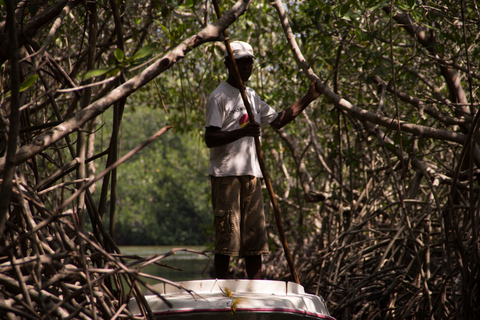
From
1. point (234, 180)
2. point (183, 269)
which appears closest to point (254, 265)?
point (234, 180)

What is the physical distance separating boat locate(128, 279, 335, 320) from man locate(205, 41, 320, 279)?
35 cm

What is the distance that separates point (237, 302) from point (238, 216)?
65 cm

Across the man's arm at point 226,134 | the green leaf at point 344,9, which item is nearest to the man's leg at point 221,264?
the man's arm at point 226,134

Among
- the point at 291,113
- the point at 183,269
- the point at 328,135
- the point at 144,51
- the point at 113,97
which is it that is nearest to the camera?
the point at 144,51

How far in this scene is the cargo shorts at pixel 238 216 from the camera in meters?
2.37

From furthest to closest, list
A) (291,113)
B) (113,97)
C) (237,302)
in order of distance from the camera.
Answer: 1. (291,113)
2. (237,302)
3. (113,97)

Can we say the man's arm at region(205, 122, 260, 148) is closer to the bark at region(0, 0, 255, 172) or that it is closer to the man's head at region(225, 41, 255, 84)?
the man's head at region(225, 41, 255, 84)

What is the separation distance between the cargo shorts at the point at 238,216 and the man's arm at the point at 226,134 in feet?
0.58

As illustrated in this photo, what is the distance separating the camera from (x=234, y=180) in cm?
242

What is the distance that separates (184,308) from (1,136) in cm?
84

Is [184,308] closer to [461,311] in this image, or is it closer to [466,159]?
[461,311]

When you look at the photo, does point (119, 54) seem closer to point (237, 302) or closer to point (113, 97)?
point (113, 97)

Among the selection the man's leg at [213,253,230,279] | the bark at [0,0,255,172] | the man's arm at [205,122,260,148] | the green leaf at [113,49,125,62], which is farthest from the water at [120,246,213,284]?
the green leaf at [113,49,125,62]

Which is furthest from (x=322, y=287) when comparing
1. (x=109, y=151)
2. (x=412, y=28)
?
(x=109, y=151)
